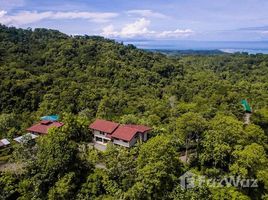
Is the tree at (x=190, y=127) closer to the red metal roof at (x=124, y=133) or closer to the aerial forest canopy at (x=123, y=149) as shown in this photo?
the aerial forest canopy at (x=123, y=149)

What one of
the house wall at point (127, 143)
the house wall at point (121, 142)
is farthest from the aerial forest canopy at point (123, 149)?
the house wall at point (121, 142)

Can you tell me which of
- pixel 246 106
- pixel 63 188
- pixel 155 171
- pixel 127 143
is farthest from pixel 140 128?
pixel 246 106

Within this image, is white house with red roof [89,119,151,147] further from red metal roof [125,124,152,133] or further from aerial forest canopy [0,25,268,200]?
aerial forest canopy [0,25,268,200]

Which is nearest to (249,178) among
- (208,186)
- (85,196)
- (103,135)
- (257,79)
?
(208,186)

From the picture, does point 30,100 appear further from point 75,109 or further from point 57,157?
point 57,157

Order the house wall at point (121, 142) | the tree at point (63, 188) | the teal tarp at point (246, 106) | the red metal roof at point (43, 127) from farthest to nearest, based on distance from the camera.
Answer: the teal tarp at point (246, 106) < the red metal roof at point (43, 127) < the house wall at point (121, 142) < the tree at point (63, 188)

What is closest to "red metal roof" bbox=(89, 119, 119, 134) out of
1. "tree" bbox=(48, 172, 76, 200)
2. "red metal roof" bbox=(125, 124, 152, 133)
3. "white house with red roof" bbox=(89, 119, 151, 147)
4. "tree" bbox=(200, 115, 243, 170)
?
"white house with red roof" bbox=(89, 119, 151, 147)

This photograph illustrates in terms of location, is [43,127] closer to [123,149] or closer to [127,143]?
[127,143]
